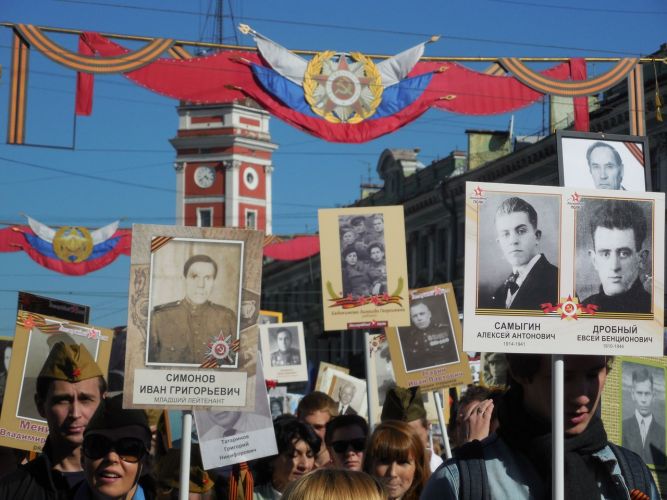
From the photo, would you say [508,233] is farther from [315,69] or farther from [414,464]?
[315,69]

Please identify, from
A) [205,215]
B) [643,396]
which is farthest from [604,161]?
[205,215]

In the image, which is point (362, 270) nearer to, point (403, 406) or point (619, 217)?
point (403, 406)

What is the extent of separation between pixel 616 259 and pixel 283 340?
11.6m

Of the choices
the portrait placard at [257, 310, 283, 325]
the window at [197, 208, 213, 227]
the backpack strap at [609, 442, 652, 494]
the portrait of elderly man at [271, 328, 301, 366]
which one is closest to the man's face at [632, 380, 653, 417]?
the backpack strap at [609, 442, 652, 494]

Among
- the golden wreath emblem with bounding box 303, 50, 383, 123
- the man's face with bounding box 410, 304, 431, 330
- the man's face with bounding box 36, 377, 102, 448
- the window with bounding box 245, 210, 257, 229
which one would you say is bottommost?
the man's face with bounding box 36, 377, 102, 448

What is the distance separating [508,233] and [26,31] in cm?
1030

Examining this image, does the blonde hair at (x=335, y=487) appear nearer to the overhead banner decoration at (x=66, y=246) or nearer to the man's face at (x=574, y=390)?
the man's face at (x=574, y=390)

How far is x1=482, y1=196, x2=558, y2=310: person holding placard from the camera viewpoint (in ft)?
12.3

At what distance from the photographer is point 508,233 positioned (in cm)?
374

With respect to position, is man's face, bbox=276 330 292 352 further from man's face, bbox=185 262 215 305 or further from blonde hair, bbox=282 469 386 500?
blonde hair, bbox=282 469 386 500

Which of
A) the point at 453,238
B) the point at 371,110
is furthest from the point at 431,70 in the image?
the point at 453,238

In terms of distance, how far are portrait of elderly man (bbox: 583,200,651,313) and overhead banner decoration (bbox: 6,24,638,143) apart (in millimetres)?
10091

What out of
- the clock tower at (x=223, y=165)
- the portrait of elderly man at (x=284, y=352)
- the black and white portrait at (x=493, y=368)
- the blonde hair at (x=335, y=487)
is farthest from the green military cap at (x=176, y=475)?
the clock tower at (x=223, y=165)

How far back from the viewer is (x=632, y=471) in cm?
337
